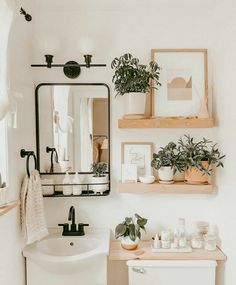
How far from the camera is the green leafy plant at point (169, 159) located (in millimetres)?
2068

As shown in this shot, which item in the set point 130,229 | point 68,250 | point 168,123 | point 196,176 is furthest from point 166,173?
point 68,250

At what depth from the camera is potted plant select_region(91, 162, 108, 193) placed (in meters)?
2.17

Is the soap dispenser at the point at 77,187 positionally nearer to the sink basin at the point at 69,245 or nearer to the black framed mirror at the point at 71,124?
the black framed mirror at the point at 71,124

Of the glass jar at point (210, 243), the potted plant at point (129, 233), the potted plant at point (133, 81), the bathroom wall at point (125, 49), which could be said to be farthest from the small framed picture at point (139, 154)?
the glass jar at point (210, 243)

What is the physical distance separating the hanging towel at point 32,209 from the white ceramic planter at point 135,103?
0.75 m

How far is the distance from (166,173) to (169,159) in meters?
0.10

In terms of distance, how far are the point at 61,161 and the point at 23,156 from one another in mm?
329

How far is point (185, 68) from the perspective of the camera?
2.19 metres

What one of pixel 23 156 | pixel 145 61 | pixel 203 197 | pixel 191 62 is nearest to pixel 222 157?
pixel 203 197

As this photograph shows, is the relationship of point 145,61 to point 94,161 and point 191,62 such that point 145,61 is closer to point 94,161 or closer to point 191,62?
point 191,62

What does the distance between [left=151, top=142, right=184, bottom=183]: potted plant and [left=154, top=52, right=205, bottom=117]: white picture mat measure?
263mm

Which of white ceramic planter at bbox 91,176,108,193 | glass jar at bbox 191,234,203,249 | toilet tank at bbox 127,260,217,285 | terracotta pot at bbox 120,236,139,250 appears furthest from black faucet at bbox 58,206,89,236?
glass jar at bbox 191,234,203,249

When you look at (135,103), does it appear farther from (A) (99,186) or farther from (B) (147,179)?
(A) (99,186)

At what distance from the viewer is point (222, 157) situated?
1972mm
